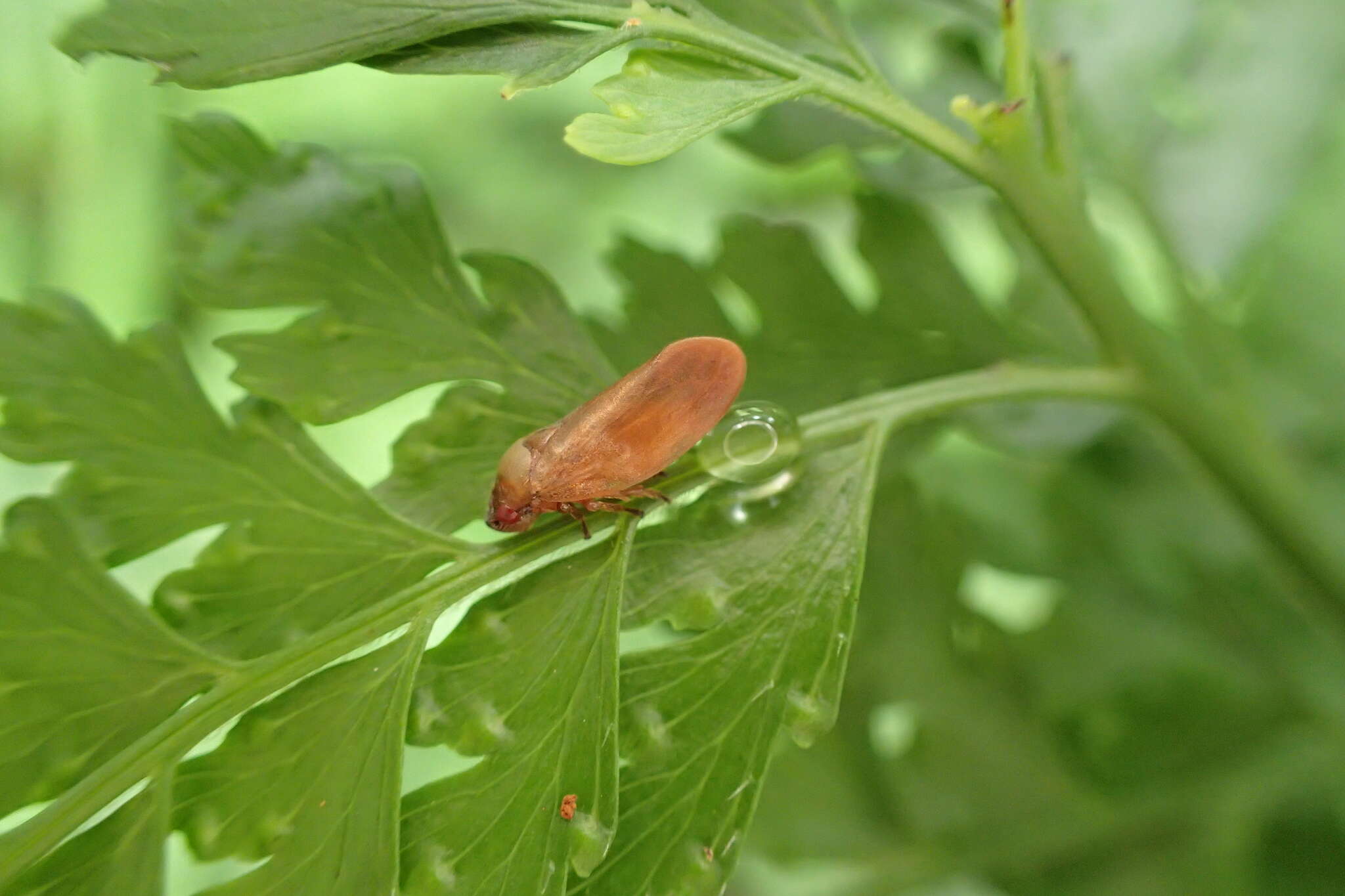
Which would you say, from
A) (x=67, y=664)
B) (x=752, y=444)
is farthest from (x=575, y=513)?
(x=67, y=664)

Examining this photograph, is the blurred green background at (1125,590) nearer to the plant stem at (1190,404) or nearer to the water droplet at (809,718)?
the plant stem at (1190,404)

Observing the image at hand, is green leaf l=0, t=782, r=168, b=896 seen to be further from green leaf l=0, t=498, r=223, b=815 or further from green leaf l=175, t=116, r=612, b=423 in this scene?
green leaf l=175, t=116, r=612, b=423

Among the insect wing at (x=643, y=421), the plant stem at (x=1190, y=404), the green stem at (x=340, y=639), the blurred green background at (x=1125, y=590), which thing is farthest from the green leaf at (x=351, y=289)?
the plant stem at (x=1190, y=404)

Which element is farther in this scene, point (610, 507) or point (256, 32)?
point (610, 507)

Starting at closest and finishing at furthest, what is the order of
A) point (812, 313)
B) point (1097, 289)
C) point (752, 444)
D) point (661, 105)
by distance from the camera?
point (661, 105) < point (752, 444) < point (1097, 289) < point (812, 313)

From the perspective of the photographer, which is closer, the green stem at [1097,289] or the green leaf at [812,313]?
the green stem at [1097,289]


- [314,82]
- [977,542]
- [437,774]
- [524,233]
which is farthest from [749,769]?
[314,82]

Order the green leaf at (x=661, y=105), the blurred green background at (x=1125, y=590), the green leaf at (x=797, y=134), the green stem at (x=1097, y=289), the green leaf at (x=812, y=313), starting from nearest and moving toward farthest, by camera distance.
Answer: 1. the green leaf at (x=661, y=105)
2. the green stem at (x=1097, y=289)
3. the green leaf at (x=812, y=313)
4. the green leaf at (x=797, y=134)
5. the blurred green background at (x=1125, y=590)

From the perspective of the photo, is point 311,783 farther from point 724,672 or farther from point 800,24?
point 800,24
